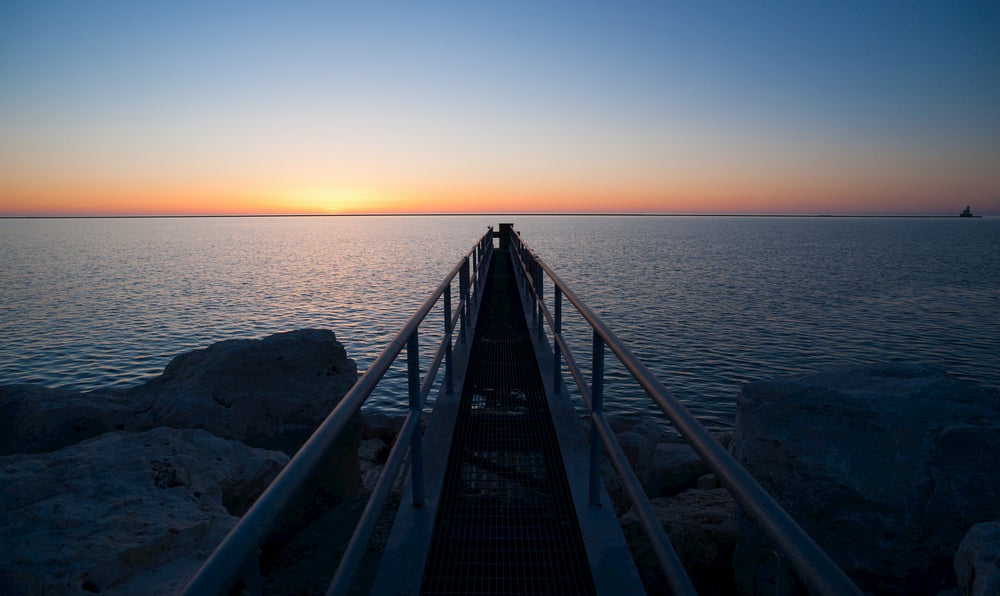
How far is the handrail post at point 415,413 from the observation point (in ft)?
10.3

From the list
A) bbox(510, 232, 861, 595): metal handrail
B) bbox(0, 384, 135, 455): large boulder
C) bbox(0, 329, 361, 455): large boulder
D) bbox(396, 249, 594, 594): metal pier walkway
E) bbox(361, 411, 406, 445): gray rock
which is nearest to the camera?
bbox(510, 232, 861, 595): metal handrail

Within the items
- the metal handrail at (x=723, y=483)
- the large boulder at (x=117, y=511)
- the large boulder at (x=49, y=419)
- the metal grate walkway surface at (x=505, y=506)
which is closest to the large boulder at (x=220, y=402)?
the large boulder at (x=49, y=419)

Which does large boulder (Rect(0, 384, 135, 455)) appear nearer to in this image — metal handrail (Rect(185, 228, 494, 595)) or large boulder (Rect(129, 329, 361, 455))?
large boulder (Rect(129, 329, 361, 455))

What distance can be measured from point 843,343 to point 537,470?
19.6 m

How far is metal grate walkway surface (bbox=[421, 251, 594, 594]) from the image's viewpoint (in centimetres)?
295

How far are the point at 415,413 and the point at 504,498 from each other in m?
1.15

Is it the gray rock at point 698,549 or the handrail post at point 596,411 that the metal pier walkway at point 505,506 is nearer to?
the handrail post at point 596,411

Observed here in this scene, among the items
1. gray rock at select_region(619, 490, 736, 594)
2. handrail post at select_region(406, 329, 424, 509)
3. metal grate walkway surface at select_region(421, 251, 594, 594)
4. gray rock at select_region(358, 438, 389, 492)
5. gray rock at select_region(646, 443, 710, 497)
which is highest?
handrail post at select_region(406, 329, 424, 509)

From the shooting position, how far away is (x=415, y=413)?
309 cm

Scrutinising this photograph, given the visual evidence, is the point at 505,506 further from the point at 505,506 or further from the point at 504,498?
the point at 504,498

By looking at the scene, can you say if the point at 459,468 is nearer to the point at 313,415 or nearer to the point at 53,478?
the point at 53,478

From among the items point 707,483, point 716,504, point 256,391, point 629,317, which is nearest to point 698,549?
point 716,504

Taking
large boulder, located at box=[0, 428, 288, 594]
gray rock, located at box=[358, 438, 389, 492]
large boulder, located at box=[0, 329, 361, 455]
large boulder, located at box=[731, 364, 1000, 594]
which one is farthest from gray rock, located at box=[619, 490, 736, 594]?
gray rock, located at box=[358, 438, 389, 492]

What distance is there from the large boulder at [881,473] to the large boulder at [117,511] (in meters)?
4.48
